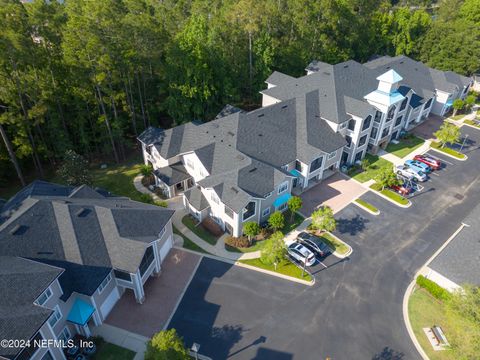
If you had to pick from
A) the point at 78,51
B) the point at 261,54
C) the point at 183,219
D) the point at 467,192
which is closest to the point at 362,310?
the point at 183,219

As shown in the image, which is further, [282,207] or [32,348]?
[282,207]

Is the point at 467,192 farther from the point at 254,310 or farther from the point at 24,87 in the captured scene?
the point at 24,87

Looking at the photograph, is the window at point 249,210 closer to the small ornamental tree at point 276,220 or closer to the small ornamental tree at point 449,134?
the small ornamental tree at point 276,220

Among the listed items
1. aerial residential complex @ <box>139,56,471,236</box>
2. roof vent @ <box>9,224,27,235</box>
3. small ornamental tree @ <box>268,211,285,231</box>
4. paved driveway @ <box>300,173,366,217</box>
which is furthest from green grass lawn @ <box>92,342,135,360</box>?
paved driveway @ <box>300,173,366,217</box>

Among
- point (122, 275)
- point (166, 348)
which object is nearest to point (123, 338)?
point (122, 275)

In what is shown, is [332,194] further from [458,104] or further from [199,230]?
[458,104]

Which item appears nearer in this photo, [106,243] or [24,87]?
[106,243]
